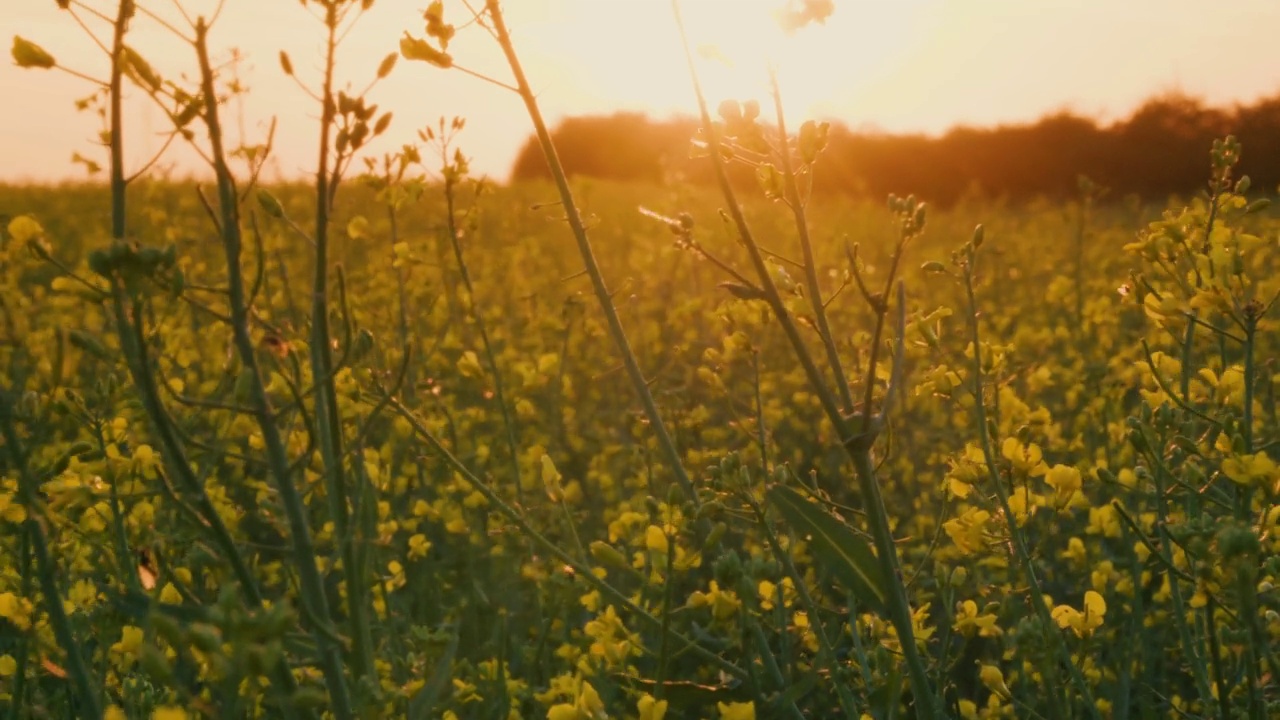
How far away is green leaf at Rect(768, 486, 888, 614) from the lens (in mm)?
1613

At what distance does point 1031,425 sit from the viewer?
2467 millimetres

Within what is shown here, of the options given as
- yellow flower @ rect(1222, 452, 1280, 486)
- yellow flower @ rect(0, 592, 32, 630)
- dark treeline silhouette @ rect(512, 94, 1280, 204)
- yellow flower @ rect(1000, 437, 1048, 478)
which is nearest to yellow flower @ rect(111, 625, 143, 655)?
yellow flower @ rect(0, 592, 32, 630)

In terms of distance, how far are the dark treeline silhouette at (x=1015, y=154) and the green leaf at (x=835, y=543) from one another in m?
15.3

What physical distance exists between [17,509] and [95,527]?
163mm

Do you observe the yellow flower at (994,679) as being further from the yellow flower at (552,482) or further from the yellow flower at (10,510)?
the yellow flower at (10,510)

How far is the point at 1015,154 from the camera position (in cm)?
2898

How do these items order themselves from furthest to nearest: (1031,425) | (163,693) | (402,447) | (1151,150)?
(1151,150), (402,447), (1031,425), (163,693)

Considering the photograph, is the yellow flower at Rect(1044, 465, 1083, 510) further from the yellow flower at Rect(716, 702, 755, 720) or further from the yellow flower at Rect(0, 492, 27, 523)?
the yellow flower at Rect(0, 492, 27, 523)

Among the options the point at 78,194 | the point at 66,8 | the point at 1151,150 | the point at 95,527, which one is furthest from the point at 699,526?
the point at 1151,150

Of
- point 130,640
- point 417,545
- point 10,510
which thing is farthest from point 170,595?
point 417,545

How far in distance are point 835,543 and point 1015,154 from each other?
28.9 metres

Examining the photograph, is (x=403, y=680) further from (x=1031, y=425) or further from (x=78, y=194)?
(x=78, y=194)

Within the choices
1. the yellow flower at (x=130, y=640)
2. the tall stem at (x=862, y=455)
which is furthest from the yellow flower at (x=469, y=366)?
the tall stem at (x=862, y=455)

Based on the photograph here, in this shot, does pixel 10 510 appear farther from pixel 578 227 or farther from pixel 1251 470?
pixel 1251 470
